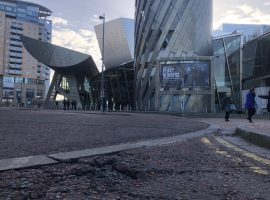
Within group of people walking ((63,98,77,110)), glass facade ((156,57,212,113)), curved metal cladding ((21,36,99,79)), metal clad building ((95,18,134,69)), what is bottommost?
group of people walking ((63,98,77,110))

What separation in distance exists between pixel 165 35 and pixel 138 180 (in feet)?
162

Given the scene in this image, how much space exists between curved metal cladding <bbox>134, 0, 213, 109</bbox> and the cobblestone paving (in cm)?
4508

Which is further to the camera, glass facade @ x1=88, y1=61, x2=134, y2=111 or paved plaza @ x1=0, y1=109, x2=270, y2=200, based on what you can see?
glass facade @ x1=88, y1=61, x2=134, y2=111

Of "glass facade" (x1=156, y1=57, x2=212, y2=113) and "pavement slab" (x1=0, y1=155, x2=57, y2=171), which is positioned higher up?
"glass facade" (x1=156, y1=57, x2=212, y2=113)

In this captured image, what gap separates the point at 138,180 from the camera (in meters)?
3.96

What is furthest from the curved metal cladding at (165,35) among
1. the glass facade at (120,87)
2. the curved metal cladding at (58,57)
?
the curved metal cladding at (58,57)

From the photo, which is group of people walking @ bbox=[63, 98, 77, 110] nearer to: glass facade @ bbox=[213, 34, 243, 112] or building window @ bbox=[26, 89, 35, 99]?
glass facade @ bbox=[213, 34, 243, 112]

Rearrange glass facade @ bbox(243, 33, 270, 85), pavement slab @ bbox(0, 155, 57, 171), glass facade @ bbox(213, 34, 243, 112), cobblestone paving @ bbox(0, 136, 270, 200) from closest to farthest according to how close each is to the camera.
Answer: cobblestone paving @ bbox(0, 136, 270, 200) < pavement slab @ bbox(0, 155, 57, 171) < glass facade @ bbox(243, 33, 270, 85) < glass facade @ bbox(213, 34, 243, 112)

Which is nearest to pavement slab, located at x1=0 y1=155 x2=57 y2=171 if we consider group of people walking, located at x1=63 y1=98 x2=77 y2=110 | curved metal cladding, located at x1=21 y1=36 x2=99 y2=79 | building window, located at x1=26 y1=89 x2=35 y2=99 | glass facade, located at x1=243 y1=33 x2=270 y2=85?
glass facade, located at x1=243 y1=33 x2=270 y2=85

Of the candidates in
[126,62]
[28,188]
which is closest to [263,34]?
[126,62]

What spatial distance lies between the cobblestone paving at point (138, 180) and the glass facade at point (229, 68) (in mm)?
45467

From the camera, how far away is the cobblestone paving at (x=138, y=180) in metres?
3.33

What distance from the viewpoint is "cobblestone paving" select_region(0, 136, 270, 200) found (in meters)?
3.33

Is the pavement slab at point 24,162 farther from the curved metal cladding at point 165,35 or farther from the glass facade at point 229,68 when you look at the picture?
the glass facade at point 229,68
